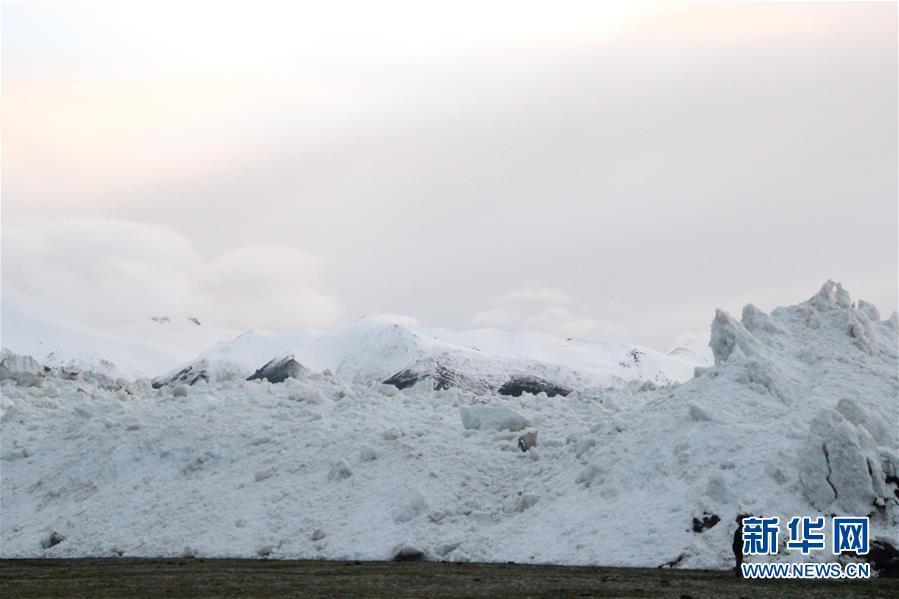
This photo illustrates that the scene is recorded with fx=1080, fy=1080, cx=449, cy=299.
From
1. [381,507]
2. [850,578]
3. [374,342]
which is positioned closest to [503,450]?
[381,507]

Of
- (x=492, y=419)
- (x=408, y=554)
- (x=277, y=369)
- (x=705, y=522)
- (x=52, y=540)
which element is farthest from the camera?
(x=277, y=369)

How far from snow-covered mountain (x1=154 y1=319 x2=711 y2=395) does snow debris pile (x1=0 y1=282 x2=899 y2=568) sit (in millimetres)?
60794

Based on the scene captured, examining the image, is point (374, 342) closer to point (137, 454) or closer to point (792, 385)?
point (137, 454)

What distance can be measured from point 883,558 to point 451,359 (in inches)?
3701

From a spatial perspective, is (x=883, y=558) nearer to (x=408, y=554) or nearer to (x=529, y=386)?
(x=408, y=554)

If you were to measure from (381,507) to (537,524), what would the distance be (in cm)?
665

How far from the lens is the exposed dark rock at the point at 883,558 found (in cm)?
3109

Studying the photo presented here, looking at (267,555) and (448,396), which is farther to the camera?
(448,396)

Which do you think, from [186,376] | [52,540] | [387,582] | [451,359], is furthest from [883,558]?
[186,376]

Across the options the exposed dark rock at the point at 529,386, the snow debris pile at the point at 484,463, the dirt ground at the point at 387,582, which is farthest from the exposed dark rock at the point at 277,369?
the dirt ground at the point at 387,582

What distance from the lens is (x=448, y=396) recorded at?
56.0 m

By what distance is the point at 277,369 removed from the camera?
452ft

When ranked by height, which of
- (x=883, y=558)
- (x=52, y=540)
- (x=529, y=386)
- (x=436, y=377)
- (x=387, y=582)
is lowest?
(x=387, y=582)

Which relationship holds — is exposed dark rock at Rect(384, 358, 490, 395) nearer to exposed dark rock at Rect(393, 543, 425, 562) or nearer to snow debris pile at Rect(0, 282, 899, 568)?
snow debris pile at Rect(0, 282, 899, 568)
